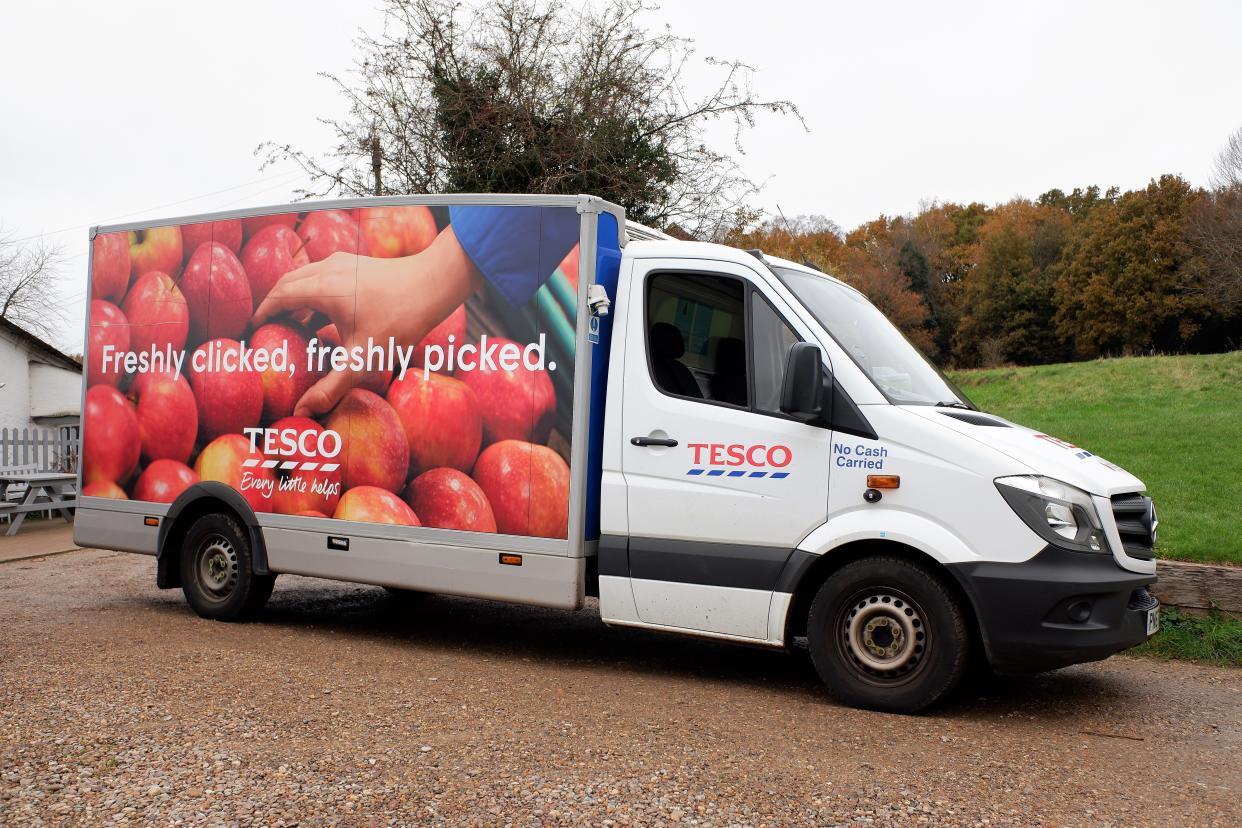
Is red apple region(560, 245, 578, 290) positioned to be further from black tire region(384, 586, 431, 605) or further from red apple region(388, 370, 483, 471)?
black tire region(384, 586, 431, 605)

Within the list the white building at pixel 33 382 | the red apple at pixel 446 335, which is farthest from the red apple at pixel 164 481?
the white building at pixel 33 382

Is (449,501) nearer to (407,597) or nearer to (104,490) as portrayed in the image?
(407,597)

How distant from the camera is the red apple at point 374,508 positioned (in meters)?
7.32

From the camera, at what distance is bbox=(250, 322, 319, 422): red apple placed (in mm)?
7805

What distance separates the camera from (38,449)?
15.1 m

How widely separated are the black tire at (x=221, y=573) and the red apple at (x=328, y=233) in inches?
85.3

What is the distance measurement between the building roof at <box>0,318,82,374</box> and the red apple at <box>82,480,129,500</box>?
41.1 ft

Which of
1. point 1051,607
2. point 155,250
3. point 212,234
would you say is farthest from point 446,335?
point 1051,607

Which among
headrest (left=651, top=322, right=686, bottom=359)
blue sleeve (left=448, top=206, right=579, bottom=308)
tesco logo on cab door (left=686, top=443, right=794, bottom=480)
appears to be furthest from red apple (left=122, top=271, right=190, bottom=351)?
tesco logo on cab door (left=686, top=443, right=794, bottom=480)

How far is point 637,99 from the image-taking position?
13.7m

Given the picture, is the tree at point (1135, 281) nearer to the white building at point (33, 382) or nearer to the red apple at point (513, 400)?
the white building at point (33, 382)

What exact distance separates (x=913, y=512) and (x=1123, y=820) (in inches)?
74.5

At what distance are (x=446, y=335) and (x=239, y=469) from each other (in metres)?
2.11

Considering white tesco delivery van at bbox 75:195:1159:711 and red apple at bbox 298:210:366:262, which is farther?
red apple at bbox 298:210:366:262
